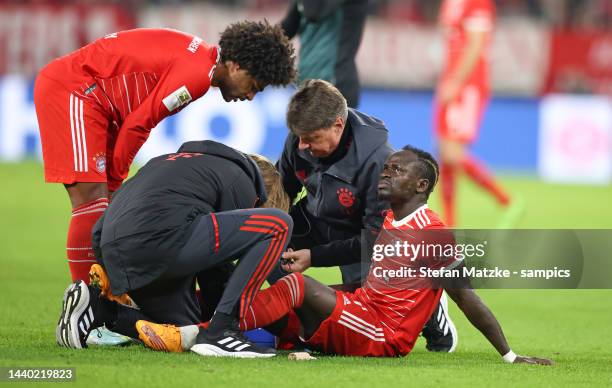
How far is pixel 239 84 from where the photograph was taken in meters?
5.05

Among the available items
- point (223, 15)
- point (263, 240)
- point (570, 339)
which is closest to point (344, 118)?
point (263, 240)

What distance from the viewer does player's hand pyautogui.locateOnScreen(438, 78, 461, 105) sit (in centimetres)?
941

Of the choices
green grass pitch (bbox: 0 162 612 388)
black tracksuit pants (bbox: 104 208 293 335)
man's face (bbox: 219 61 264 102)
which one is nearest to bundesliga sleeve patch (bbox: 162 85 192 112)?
man's face (bbox: 219 61 264 102)

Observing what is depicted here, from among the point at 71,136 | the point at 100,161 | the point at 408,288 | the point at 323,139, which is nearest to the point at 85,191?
the point at 100,161

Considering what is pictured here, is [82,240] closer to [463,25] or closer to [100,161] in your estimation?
[100,161]

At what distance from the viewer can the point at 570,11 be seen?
1783 cm

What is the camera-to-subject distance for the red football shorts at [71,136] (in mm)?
5133

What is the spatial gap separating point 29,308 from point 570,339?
2.78 meters

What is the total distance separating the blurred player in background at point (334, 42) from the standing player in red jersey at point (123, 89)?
1.62 m

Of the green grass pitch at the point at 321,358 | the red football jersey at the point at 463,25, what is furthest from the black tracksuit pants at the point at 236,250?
the red football jersey at the point at 463,25

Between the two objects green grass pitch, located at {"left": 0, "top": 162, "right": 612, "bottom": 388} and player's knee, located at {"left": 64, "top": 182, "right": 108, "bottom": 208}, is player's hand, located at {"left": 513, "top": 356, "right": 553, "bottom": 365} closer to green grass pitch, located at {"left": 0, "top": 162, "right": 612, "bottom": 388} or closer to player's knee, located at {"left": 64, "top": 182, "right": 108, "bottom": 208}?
green grass pitch, located at {"left": 0, "top": 162, "right": 612, "bottom": 388}

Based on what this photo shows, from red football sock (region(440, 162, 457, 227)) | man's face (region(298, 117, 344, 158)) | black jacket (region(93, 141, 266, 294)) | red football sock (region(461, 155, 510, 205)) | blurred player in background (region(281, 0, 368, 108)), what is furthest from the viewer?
red football sock (region(461, 155, 510, 205))

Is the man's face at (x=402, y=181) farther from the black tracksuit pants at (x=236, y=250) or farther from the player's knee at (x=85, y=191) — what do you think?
the player's knee at (x=85, y=191)

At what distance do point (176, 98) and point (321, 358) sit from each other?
4.54ft
